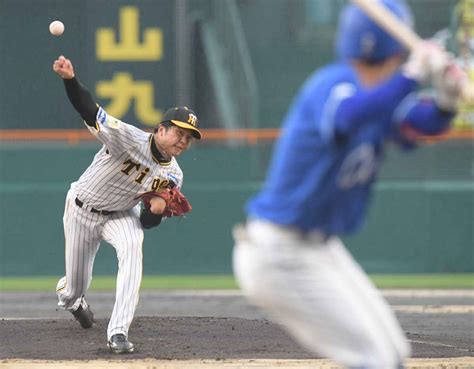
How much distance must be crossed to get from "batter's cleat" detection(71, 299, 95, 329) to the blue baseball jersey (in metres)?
4.29

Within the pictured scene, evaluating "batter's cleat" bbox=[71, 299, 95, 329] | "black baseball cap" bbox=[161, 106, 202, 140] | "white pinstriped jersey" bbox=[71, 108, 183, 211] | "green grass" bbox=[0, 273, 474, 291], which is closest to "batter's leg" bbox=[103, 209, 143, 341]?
"white pinstriped jersey" bbox=[71, 108, 183, 211]

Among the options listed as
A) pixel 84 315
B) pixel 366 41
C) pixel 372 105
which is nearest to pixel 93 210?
pixel 84 315

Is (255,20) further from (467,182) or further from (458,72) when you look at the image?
(458,72)

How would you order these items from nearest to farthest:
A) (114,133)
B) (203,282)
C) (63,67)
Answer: (63,67) → (114,133) → (203,282)

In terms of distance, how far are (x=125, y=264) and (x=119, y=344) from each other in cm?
58

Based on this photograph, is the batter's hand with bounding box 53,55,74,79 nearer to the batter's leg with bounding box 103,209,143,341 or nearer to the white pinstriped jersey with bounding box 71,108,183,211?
the white pinstriped jersey with bounding box 71,108,183,211

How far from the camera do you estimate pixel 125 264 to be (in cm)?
836

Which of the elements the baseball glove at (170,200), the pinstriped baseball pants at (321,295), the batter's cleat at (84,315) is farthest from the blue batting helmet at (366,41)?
the batter's cleat at (84,315)

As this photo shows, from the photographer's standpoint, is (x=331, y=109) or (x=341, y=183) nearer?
(x=331, y=109)

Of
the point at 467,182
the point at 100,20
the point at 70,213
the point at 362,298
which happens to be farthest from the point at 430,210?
the point at 362,298

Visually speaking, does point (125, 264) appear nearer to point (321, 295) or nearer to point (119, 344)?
point (119, 344)

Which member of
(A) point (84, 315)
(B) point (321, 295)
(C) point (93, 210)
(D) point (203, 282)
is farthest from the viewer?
(D) point (203, 282)

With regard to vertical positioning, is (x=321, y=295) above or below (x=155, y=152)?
below

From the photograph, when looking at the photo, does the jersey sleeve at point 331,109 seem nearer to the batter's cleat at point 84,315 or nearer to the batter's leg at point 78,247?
the batter's leg at point 78,247
